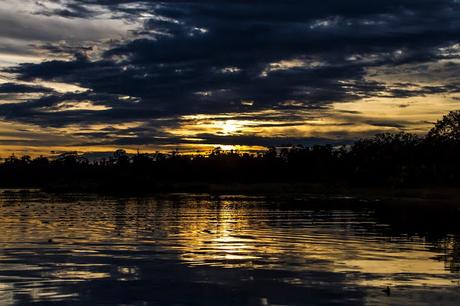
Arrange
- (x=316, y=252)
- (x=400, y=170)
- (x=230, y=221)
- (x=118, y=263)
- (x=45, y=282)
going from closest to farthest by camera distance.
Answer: (x=45, y=282)
(x=118, y=263)
(x=316, y=252)
(x=230, y=221)
(x=400, y=170)

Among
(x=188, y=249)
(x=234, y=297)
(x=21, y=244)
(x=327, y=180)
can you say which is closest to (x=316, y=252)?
(x=188, y=249)

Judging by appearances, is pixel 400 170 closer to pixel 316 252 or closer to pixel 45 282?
pixel 316 252

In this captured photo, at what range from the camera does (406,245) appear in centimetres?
3900

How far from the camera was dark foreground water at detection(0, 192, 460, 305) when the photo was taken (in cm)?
2270

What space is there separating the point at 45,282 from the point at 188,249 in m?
12.0

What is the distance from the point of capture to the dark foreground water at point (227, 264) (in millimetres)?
22703

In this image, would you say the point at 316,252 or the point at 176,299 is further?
the point at 316,252

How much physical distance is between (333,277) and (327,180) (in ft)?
494

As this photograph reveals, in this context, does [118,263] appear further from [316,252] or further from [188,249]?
[316,252]

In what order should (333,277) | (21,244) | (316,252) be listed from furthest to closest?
1. (21,244)
2. (316,252)
3. (333,277)

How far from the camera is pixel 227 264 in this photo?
30.2 m

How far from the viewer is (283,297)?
2269cm

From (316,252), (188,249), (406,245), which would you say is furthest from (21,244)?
(406,245)

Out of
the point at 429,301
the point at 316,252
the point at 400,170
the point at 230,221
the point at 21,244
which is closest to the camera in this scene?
the point at 429,301
